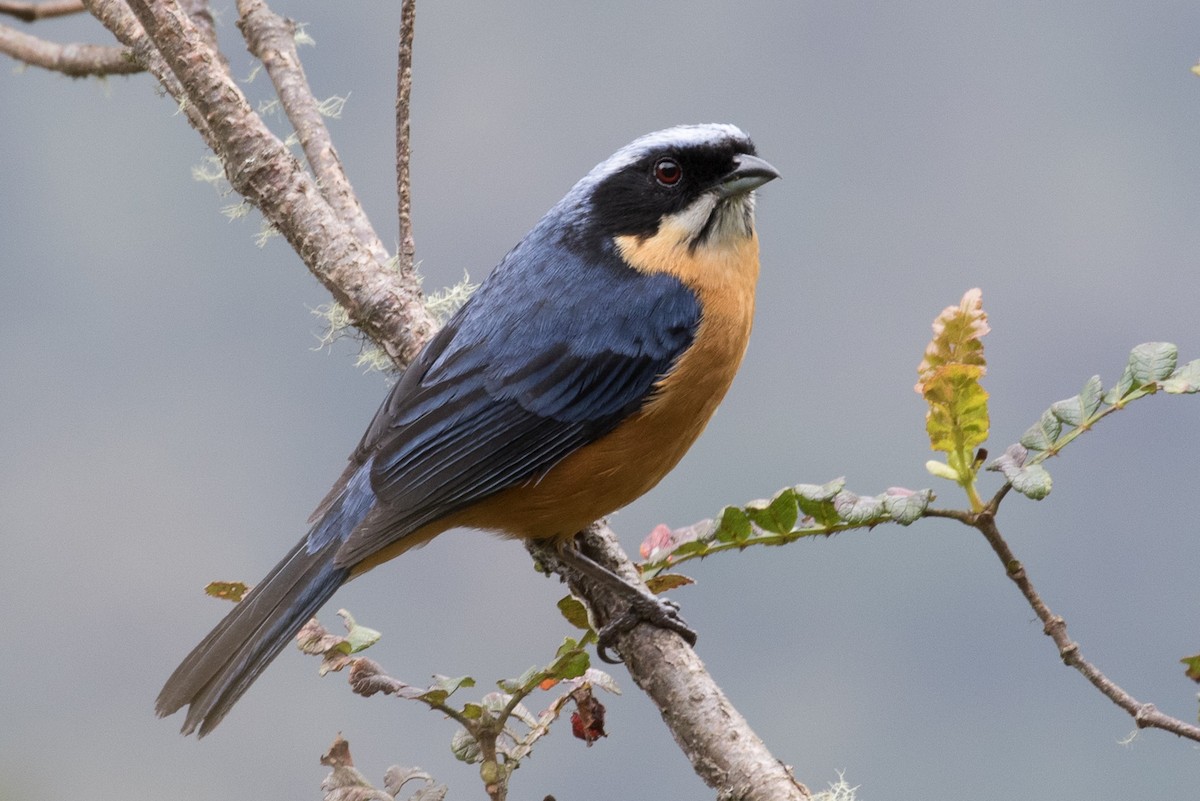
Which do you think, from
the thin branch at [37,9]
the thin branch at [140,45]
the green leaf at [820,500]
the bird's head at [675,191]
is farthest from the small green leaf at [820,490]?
the thin branch at [37,9]

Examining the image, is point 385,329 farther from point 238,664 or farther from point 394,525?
point 238,664

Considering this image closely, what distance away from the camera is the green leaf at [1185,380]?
6.56 ft

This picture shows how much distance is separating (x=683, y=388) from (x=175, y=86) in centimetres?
161

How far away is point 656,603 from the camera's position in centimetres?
277

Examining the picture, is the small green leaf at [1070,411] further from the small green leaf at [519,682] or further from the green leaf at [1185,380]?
the small green leaf at [519,682]

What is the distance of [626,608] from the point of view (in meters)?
2.82

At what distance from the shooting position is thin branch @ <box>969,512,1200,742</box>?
1887 millimetres

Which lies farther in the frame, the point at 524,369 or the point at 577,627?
the point at 524,369

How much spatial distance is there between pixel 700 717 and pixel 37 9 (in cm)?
307

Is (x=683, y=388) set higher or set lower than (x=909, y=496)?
higher

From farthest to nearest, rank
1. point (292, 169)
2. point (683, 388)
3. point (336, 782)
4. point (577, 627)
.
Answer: point (292, 169)
point (683, 388)
point (577, 627)
point (336, 782)

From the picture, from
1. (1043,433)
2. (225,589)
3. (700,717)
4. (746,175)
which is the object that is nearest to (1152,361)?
(1043,433)

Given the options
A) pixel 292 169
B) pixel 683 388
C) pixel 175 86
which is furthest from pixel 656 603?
pixel 175 86

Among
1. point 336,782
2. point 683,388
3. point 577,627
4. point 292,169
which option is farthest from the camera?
point 292,169
